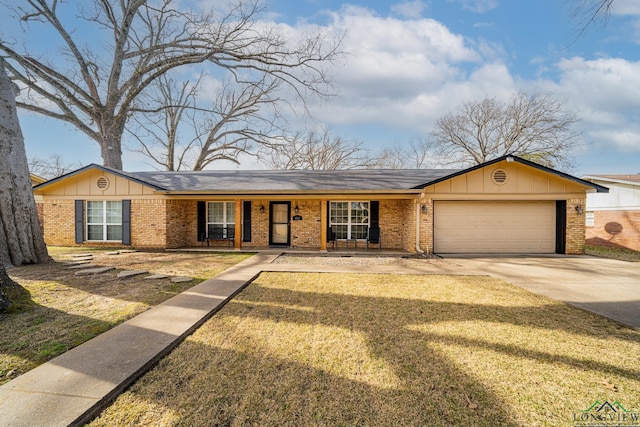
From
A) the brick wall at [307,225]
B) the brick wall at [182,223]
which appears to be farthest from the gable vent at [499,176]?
the brick wall at [182,223]

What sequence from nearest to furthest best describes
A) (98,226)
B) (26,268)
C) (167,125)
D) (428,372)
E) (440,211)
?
(428,372)
(26,268)
(440,211)
(98,226)
(167,125)

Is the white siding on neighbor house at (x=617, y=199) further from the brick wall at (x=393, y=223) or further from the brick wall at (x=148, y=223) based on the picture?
the brick wall at (x=148, y=223)

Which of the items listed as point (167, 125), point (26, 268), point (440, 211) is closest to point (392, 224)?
point (440, 211)

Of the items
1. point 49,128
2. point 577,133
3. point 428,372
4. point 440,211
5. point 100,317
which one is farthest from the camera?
point 577,133

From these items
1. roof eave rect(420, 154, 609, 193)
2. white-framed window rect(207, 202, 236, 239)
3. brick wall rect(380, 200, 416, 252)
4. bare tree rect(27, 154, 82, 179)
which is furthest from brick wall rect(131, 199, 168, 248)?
bare tree rect(27, 154, 82, 179)

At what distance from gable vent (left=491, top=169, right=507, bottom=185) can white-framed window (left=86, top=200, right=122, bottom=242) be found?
14512 mm

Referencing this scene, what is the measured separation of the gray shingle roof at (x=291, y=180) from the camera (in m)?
10.4

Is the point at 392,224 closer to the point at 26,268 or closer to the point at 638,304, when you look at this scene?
the point at 638,304

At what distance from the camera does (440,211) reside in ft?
33.3

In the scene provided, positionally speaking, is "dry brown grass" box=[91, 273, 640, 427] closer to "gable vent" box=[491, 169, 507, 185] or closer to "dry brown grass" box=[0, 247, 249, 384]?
"dry brown grass" box=[0, 247, 249, 384]

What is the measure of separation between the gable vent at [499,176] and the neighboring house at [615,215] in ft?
22.8

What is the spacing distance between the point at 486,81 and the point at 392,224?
1538cm

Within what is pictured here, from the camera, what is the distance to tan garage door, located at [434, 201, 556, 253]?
10.1 metres

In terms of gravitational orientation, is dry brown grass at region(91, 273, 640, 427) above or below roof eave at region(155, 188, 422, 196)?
below
